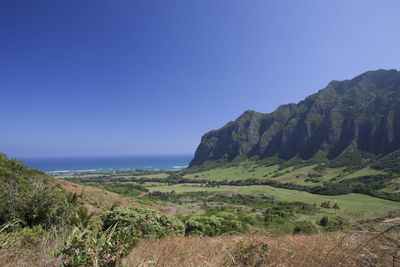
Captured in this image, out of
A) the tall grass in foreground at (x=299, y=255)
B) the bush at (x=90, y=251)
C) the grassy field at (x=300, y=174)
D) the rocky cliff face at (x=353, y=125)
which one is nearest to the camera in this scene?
the bush at (x=90, y=251)

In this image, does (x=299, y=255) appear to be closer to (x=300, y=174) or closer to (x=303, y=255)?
(x=303, y=255)

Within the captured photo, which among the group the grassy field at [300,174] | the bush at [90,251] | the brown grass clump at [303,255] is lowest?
the grassy field at [300,174]

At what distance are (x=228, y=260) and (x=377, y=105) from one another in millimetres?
224732

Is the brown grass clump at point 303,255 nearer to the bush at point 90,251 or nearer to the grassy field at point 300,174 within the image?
the bush at point 90,251

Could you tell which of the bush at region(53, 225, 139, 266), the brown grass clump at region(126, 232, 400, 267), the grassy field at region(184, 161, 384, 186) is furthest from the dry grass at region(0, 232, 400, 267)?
the grassy field at region(184, 161, 384, 186)

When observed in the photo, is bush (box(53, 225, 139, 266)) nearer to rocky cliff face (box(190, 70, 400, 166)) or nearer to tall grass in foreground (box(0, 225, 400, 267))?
tall grass in foreground (box(0, 225, 400, 267))

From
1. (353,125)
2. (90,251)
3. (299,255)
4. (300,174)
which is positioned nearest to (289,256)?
(299,255)

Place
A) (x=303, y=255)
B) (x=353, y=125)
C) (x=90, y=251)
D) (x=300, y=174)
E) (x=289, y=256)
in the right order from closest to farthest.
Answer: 1. (x=90, y=251)
2. (x=303, y=255)
3. (x=289, y=256)
4. (x=300, y=174)
5. (x=353, y=125)

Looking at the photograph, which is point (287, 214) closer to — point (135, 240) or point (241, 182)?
point (135, 240)

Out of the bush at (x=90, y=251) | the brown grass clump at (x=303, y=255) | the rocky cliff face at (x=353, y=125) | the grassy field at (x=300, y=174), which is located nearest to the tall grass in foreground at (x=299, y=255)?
the brown grass clump at (x=303, y=255)

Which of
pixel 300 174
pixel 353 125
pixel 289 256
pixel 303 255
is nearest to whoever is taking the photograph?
pixel 303 255

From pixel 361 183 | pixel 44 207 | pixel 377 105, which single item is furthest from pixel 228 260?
pixel 377 105

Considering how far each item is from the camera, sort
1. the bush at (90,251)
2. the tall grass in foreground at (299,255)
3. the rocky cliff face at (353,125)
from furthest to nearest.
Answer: the rocky cliff face at (353,125), the tall grass in foreground at (299,255), the bush at (90,251)

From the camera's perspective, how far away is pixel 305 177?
125875 mm
